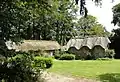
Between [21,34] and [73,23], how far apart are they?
5537 cm

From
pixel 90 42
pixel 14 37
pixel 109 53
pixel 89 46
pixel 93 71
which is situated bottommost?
pixel 109 53

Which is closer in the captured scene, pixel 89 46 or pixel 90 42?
pixel 89 46

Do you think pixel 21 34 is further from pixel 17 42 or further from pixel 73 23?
pixel 73 23

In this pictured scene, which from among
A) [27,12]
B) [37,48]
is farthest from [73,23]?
[27,12]

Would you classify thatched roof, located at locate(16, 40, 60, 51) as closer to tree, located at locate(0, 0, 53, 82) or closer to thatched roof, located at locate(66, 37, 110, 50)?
thatched roof, located at locate(66, 37, 110, 50)

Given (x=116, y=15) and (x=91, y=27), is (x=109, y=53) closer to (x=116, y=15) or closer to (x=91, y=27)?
(x=116, y=15)

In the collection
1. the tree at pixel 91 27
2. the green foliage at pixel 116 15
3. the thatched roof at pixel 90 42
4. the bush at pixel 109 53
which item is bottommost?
the bush at pixel 109 53

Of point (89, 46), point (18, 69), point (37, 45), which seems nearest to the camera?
point (18, 69)

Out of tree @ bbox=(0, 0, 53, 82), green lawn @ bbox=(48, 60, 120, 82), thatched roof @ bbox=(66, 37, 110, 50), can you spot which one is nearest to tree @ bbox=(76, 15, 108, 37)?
thatched roof @ bbox=(66, 37, 110, 50)

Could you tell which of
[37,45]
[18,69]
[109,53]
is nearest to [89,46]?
[109,53]

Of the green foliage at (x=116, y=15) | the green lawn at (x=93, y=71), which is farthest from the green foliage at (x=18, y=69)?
the green foliage at (x=116, y=15)

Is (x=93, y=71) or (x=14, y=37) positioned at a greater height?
(x=14, y=37)

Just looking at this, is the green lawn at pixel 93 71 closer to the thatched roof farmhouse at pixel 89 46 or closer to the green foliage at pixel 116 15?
the thatched roof farmhouse at pixel 89 46

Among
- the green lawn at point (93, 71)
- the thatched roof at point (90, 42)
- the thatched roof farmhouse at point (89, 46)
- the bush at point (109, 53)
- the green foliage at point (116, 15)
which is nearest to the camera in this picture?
the green lawn at point (93, 71)
